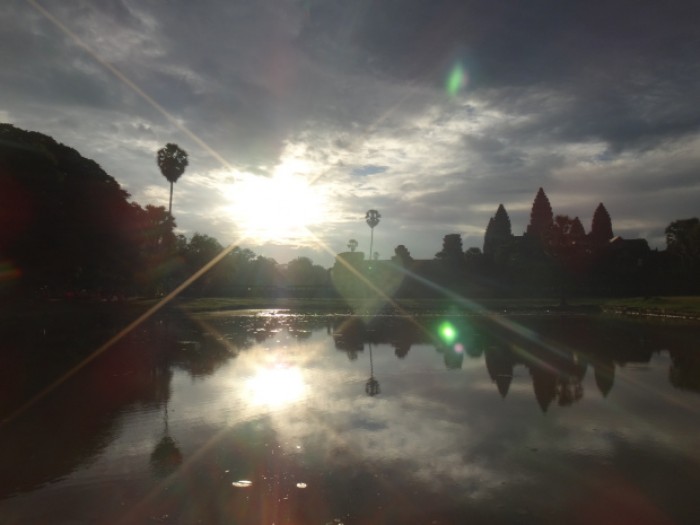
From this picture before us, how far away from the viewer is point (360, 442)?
8430mm

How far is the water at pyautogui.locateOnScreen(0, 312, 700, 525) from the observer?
239 inches

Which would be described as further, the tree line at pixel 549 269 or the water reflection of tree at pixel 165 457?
the tree line at pixel 549 269

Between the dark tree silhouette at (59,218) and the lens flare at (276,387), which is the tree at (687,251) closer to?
the dark tree silhouette at (59,218)

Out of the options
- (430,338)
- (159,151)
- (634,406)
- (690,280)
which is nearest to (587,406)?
(634,406)

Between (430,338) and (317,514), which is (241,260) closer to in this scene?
(430,338)

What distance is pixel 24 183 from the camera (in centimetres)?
3005

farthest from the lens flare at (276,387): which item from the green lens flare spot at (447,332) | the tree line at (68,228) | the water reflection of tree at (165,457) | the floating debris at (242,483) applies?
the tree line at (68,228)

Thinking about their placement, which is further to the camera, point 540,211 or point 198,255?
A: point 540,211

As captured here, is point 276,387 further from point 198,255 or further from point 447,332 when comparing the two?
point 198,255

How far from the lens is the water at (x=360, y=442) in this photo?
19.9 ft

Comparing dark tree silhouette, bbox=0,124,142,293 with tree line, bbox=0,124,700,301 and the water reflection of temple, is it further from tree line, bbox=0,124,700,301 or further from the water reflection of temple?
the water reflection of temple

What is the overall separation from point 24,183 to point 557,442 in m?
30.8

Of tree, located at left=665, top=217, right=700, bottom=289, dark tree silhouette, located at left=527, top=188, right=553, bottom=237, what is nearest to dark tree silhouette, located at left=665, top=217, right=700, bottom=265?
tree, located at left=665, top=217, right=700, bottom=289

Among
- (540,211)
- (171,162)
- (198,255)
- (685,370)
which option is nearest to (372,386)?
(685,370)
